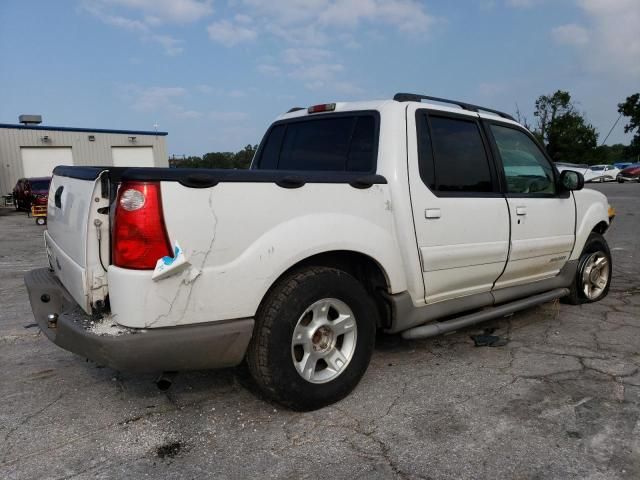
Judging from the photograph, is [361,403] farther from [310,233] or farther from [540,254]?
[540,254]

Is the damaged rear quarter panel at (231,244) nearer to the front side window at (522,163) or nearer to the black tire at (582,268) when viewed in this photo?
the front side window at (522,163)

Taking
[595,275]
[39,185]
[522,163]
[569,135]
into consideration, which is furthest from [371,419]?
[569,135]

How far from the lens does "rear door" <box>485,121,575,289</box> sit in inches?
154

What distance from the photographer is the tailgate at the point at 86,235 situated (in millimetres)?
2467

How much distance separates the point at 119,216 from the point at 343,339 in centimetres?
147

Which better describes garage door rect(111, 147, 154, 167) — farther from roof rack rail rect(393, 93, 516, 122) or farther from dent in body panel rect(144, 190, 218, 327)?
dent in body panel rect(144, 190, 218, 327)

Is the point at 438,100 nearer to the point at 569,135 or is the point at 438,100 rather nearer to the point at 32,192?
the point at 32,192

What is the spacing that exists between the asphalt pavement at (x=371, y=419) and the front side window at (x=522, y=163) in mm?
1271

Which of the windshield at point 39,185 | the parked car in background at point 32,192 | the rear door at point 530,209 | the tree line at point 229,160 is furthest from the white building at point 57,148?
the rear door at point 530,209

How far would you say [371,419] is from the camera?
2.80 metres

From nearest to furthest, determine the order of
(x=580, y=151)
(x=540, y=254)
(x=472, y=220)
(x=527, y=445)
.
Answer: (x=527, y=445) < (x=472, y=220) < (x=540, y=254) < (x=580, y=151)

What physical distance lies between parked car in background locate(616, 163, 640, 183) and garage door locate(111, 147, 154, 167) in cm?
3043

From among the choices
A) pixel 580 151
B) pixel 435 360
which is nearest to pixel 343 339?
pixel 435 360

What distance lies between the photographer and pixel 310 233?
271cm
